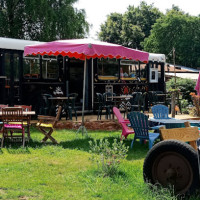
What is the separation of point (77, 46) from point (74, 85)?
5341 mm

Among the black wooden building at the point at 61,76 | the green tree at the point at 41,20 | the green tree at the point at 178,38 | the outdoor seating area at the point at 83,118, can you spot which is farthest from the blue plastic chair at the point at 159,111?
the green tree at the point at 178,38

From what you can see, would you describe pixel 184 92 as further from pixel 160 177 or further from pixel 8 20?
pixel 160 177

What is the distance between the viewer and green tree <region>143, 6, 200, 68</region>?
39.8 meters

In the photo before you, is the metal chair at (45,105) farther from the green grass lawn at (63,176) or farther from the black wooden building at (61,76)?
the green grass lawn at (63,176)

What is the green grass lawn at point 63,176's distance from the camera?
14.9 feet

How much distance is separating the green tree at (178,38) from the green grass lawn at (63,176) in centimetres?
3381

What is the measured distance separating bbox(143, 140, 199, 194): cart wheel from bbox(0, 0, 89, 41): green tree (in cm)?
1646

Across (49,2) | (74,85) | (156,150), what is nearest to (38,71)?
(74,85)

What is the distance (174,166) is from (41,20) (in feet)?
58.2

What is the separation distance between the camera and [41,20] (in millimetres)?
20500

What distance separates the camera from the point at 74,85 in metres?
13.7

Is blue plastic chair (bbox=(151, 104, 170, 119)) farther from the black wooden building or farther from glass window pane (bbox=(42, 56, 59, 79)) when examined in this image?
glass window pane (bbox=(42, 56, 59, 79))

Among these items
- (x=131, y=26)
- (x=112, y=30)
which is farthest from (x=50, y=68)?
(x=112, y=30)

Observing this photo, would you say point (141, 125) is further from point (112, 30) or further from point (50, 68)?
point (112, 30)
